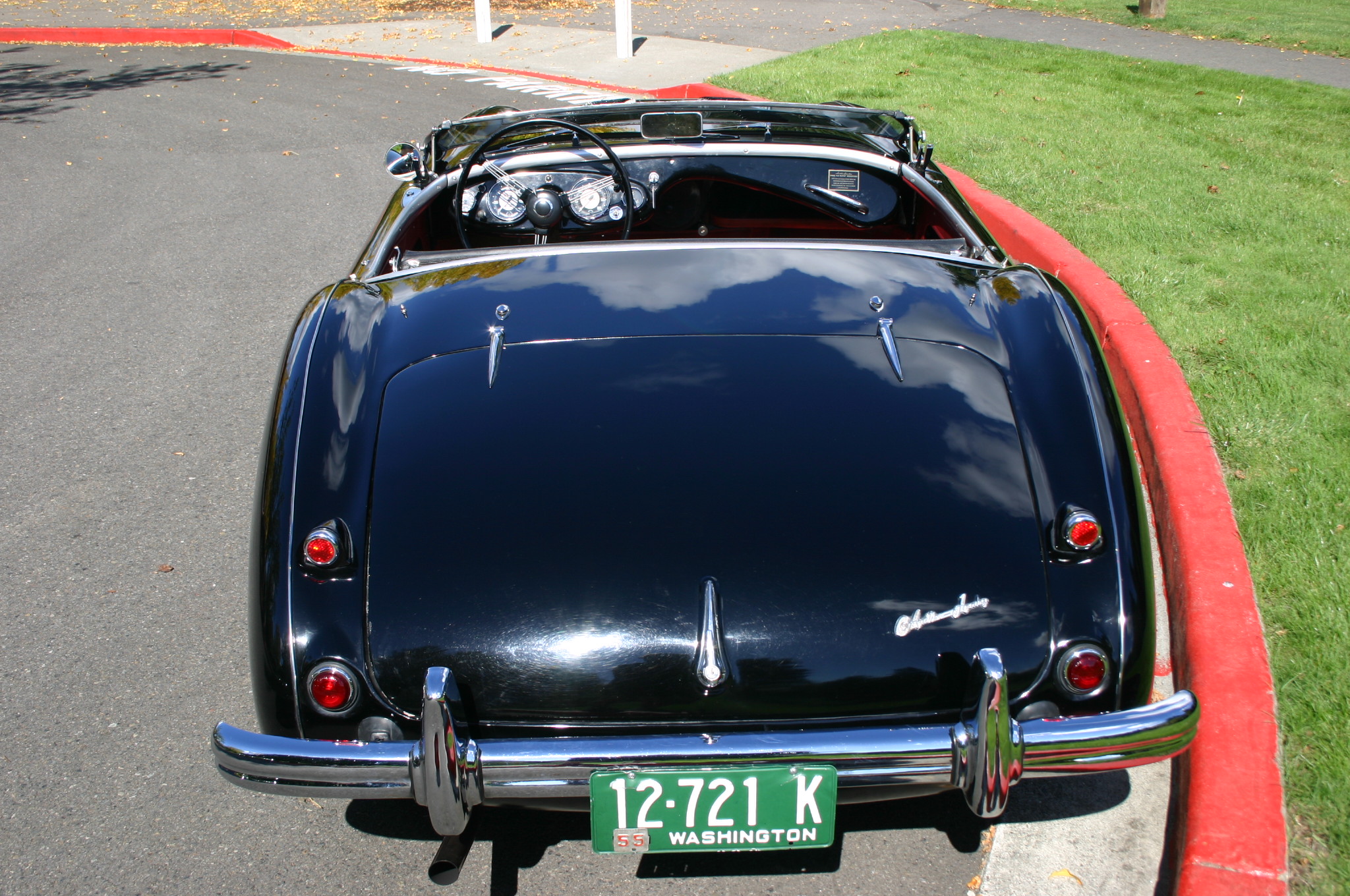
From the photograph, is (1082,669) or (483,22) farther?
(483,22)

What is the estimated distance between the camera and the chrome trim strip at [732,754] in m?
1.80

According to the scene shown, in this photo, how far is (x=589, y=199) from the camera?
138 inches

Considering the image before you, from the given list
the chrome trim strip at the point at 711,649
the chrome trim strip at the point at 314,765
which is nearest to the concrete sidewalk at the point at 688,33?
the chrome trim strip at the point at 711,649

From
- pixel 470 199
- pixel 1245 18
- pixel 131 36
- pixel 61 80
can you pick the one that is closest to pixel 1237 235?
pixel 470 199

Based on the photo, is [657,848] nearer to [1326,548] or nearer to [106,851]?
[106,851]

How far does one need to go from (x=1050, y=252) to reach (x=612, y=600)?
407cm

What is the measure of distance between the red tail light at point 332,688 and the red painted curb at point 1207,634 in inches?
66.3

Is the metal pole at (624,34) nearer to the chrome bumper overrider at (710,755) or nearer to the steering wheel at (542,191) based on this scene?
the steering wheel at (542,191)

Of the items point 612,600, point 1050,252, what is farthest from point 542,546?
point 1050,252

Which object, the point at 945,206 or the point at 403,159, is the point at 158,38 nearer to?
the point at 403,159

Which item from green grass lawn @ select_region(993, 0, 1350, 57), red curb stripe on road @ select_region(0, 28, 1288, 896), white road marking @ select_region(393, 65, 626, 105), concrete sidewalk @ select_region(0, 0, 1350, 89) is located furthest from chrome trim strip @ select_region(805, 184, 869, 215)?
green grass lawn @ select_region(993, 0, 1350, 57)

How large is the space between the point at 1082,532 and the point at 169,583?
2.71 metres

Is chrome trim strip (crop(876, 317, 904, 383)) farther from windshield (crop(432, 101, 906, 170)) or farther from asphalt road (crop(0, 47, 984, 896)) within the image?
windshield (crop(432, 101, 906, 170))

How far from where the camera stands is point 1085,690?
197 cm
